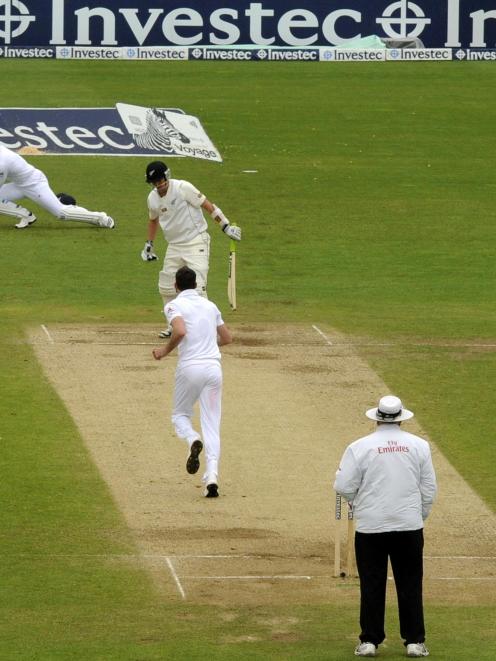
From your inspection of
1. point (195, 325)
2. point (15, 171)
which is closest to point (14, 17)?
point (15, 171)

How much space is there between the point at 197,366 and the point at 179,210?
5007 millimetres

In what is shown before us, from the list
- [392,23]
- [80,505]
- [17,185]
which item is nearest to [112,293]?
[17,185]

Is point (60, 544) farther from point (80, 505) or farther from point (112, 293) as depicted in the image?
point (112, 293)

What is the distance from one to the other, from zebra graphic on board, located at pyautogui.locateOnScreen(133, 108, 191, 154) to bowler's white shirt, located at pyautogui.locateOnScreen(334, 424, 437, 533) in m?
21.9

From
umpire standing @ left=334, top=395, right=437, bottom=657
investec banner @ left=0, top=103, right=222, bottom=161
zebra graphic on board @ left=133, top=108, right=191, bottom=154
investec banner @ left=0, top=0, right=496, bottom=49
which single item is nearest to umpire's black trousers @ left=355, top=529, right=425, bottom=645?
umpire standing @ left=334, top=395, right=437, bottom=657

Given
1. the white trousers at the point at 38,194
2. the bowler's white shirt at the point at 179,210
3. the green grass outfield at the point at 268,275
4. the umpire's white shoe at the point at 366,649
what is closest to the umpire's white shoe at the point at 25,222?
the green grass outfield at the point at 268,275

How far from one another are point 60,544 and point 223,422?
11.7ft

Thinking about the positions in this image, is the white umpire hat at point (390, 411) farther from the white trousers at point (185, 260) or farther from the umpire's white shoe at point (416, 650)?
the white trousers at point (185, 260)

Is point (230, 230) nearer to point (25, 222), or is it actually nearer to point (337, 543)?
point (337, 543)

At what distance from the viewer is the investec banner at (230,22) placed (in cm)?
4044

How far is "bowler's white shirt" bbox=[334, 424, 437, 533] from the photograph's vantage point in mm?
9539

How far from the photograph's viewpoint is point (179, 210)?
17.4 m

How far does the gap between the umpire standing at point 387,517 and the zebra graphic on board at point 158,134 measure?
21.9m

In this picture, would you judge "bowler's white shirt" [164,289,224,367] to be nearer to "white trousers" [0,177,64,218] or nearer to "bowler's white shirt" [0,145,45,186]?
"bowler's white shirt" [0,145,45,186]
